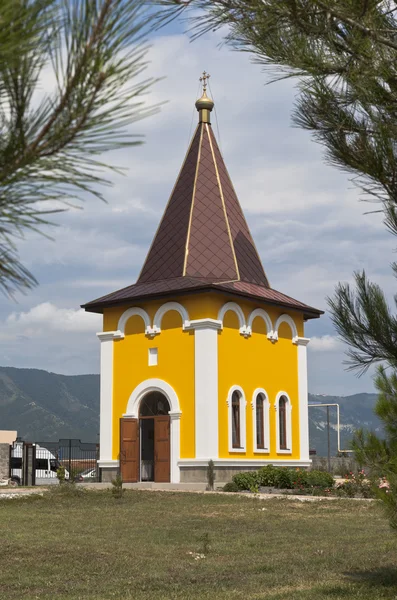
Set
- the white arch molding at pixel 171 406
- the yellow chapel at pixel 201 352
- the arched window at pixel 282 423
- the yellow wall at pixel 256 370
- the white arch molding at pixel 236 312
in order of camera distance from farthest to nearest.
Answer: the arched window at pixel 282 423, the white arch molding at pixel 236 312, the yellow wall at pixel 256 370, the white arch molding at pixel 171 406, the yellow chapel at pixel 201 352

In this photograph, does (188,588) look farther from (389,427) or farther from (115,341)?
(115,341)

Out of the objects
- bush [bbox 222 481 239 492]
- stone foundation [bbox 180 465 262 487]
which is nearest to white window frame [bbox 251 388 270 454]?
stone foundation [bbox 180 465 262 487]

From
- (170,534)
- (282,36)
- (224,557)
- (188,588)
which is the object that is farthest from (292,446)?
(282,36)

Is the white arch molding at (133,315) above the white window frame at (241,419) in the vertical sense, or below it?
above

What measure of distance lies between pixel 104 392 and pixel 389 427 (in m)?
20.7

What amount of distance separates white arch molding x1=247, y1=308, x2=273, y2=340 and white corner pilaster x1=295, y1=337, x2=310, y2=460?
1.70 m

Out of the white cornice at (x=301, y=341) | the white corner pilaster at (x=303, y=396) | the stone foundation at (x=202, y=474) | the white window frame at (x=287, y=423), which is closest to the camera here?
the stone foundation at (x=202, y=474)

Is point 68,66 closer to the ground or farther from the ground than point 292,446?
farther from the ground

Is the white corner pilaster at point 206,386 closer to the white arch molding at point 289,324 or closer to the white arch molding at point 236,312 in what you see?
the white arch molding at point 236,312

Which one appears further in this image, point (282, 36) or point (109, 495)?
point (109, 495)

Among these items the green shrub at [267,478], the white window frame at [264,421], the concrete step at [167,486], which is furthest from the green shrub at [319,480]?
the white window frame at [264,421]

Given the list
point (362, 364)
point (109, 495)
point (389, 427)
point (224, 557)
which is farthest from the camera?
point (109, 495)

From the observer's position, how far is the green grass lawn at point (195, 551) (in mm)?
8492

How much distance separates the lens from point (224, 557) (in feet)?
35.1
